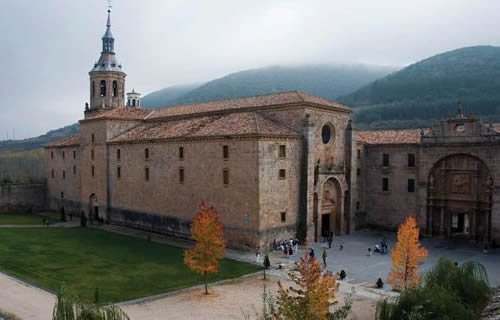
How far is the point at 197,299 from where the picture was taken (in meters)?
23.7

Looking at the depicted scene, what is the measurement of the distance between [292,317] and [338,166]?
29.5m

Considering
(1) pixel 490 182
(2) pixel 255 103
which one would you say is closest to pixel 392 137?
(1) pixel 490 182

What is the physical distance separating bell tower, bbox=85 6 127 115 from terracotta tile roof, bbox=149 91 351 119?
353 inches

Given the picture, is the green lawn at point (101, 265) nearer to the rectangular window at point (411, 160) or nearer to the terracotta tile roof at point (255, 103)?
the terracotta tile roof at point (255, 103)

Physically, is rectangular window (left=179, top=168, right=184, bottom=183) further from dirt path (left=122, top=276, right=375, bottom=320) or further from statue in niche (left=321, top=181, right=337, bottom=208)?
dirt path (left=122, top=276, right=375, bottom=320)

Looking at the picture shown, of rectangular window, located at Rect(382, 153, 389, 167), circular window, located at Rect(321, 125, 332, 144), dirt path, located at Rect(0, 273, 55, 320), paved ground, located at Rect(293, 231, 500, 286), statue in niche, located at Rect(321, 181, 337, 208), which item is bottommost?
dirt path, located at Rect(0, 273, 55, 320)

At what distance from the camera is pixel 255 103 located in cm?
4119

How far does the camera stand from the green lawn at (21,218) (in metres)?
49.4

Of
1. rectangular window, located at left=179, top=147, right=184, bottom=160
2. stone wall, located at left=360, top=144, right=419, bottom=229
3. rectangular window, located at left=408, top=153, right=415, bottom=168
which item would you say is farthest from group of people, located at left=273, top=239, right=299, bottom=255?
rectangular window, located at left=408, top=153, right=415, bottom=168

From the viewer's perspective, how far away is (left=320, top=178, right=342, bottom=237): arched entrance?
4050 centimetres

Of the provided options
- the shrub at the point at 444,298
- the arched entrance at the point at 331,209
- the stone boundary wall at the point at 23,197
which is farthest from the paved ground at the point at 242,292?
the stone boundary wall at the point at 23,197

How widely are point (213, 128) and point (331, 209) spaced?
12675 millimetres

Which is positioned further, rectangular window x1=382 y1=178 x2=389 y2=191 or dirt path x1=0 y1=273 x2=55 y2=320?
→ rectangular window x1=382 y1=178 x2=389 y2=191

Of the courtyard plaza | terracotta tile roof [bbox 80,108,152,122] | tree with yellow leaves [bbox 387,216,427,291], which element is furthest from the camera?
terracotta tile roof [bbox 80,108,152,122]
